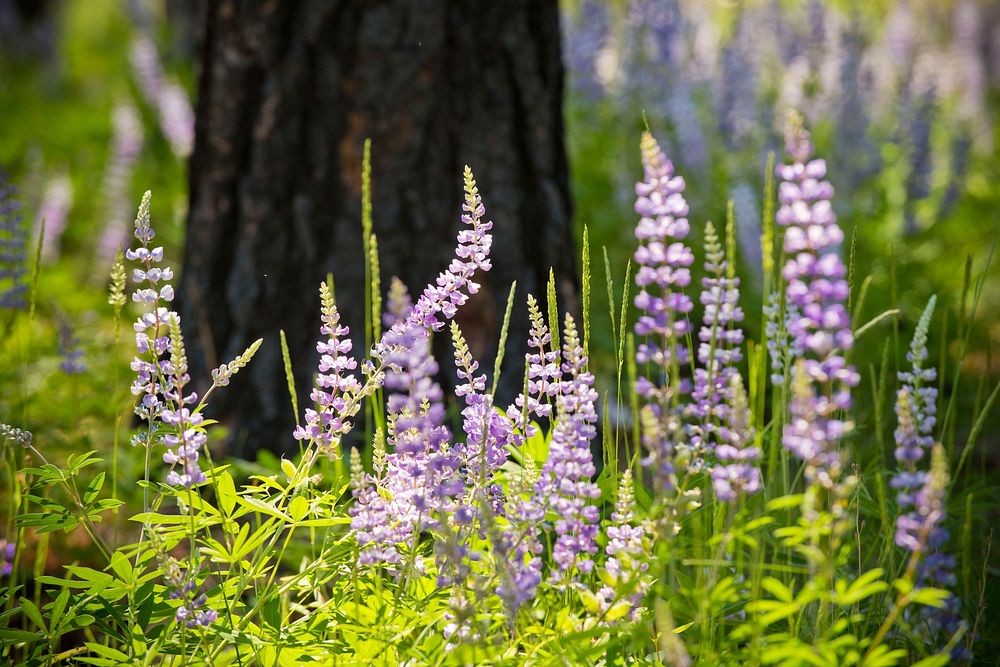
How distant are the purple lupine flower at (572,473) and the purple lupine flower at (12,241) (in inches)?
73.9

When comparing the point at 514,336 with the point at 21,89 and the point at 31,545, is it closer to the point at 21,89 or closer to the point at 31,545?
the point at 31,545

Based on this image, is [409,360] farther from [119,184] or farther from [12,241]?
[119,184]

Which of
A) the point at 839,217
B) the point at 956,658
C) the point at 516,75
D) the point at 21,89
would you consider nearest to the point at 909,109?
the point at 839,217

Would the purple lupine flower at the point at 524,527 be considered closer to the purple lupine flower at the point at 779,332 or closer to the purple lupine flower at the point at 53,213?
the purple lupine flower at the point at 779,332

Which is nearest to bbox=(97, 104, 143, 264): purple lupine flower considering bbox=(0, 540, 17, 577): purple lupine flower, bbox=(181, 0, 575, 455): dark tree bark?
bbox=(181, 0, 575, 455): dark tree bark

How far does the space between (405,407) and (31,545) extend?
1565 millimetres

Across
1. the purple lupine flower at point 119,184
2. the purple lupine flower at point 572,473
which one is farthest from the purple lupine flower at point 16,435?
the purple lupine flower at point 119,184

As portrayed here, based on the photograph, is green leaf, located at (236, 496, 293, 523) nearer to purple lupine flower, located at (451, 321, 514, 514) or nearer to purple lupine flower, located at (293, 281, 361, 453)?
purple lupine flower, located at (293, 281, 361, 453)

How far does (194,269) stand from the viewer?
318cm

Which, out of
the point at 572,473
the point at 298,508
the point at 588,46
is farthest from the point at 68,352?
the point at 588,46

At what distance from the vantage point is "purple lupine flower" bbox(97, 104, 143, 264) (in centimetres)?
504

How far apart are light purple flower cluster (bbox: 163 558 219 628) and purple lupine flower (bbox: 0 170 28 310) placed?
1.54m

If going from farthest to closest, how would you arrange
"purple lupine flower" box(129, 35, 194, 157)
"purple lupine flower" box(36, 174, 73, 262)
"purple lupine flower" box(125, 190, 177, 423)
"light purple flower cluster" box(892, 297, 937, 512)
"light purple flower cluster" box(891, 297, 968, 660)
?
1. "purple lupine flower" box(129, 35, 194, 157)
2. "purple lupine flower" box(36, 174, 73, 262)
3. "purple lupine flower" box(125, 190, 177, 423)
4. "light purple flower cluster" box(892, 297, 937, 512)
5. "light purple flower cluster" box(891, 297, 968, 660)

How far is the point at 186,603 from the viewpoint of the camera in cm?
152
